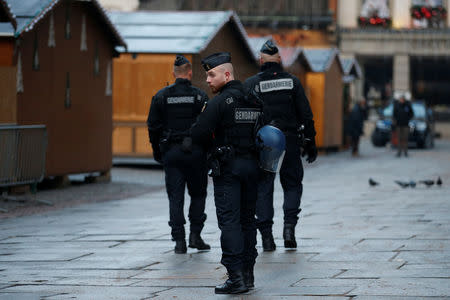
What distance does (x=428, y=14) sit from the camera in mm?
50656

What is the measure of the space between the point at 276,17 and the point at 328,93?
781 inches

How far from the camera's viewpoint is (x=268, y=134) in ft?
24.2

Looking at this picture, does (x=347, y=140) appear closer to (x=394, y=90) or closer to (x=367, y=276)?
(x=394, y=90)

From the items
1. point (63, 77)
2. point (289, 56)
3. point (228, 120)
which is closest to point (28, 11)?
point (63, 77)

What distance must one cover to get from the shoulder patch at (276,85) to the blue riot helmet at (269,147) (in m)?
2.09

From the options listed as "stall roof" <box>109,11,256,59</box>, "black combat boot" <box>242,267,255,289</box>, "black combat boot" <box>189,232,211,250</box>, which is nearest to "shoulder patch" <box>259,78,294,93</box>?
"black combat boot" <box>189,232,211,250</box>

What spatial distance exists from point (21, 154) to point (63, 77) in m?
3.11

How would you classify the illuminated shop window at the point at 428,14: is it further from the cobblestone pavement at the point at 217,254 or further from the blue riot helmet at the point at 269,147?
the blue riot helmet at the point at 269,147

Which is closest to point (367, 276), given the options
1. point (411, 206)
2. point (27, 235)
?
point (27, 235)

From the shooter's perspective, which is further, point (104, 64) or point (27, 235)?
point (104, 64)

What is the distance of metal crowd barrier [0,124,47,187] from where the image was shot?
1419 cm

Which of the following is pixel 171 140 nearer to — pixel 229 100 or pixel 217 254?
pixel 217 254

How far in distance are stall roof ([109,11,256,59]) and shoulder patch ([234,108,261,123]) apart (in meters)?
13.3

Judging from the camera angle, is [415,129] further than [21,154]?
Yes
